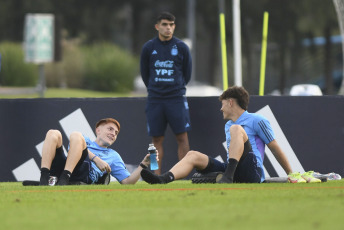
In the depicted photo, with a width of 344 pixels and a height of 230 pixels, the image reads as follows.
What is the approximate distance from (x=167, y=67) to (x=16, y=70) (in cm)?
2633

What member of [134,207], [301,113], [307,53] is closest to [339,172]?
[301,113]

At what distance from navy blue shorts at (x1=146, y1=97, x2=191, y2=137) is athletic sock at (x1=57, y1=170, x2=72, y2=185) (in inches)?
91.8

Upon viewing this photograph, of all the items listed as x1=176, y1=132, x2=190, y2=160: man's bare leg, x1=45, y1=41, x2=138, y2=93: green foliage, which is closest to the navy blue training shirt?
x1=176, y1=132, x2=190, y2=160: man's bare leg

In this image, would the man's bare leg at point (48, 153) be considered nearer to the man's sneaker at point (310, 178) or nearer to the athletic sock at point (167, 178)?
the athletic sock at point (167, 178)

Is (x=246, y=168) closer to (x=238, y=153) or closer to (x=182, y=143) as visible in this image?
(x=238, y=153)

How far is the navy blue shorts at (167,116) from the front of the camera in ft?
40.4

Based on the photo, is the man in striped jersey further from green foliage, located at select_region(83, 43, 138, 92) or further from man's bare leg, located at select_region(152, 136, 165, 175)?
Answer: green foliage, located at select_region(83, 43, 138, 92)

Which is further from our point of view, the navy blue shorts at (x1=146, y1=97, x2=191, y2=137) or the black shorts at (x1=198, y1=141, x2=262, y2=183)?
the navy blue shorts at (x1=146, y1=97, x2=191, y2=137)

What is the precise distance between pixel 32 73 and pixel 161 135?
86.2ft

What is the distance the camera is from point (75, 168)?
34.7 ft

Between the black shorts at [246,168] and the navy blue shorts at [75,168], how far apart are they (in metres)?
1.24

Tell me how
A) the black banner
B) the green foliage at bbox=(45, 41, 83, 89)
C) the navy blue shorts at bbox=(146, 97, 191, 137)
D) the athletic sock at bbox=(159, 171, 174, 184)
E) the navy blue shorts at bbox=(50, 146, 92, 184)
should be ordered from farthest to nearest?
1. the green foliage at bbox=(45, 41, 83, 89)
2. the black banner
3. the navy blue shorts at bbox=(146, 97, 191, 137)
4. the navy blue shorts at bbox=(50, 146, 92, 184)
5. the athletic sock at bbox=(159, 171, 174, 184)

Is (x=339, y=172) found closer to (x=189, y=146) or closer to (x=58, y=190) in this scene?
(x=189, y=146)

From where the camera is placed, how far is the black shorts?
1012 centimetres
